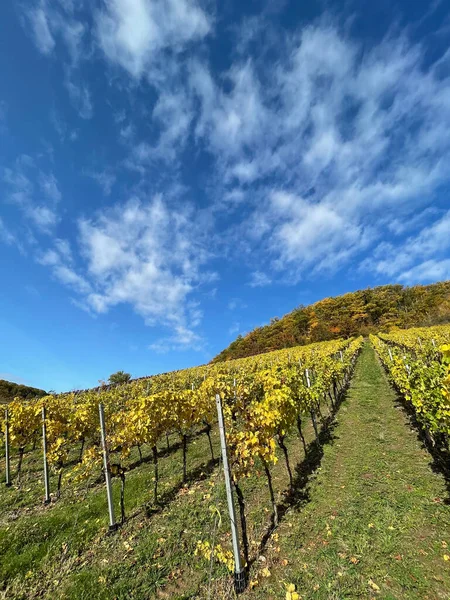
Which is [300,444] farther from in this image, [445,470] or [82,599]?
[82,599]

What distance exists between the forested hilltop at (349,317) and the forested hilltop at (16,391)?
39.6m

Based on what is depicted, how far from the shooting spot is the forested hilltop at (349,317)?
60.2 meters

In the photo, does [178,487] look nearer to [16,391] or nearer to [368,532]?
[368,532]

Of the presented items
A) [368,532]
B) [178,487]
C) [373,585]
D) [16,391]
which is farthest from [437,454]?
[16,391]

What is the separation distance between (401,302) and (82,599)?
7743 centimetres

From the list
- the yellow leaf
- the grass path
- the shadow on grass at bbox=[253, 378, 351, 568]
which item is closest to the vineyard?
the shadow on grass at bbox=[253, 378, 351, 568]

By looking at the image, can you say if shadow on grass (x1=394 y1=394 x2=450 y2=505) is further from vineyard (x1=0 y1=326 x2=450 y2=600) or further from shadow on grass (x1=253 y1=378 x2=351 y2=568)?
shadow on grass (x1=253 y1=378 x2=351 y2=568)

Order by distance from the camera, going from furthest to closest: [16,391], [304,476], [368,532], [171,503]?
1. [16,391]
2. [304,476]
3. [171,503]
4. [368,532]

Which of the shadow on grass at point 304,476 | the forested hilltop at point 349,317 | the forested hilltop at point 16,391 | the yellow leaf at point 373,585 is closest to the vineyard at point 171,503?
the shadow on grass at point 304,476

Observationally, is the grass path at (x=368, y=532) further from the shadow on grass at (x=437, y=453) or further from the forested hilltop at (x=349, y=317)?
the forested hilltop at (x=349, y=317)

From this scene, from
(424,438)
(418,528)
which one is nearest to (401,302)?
(424,438)

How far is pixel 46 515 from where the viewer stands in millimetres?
6910

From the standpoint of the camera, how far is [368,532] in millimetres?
4789

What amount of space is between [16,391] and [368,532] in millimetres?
41053
